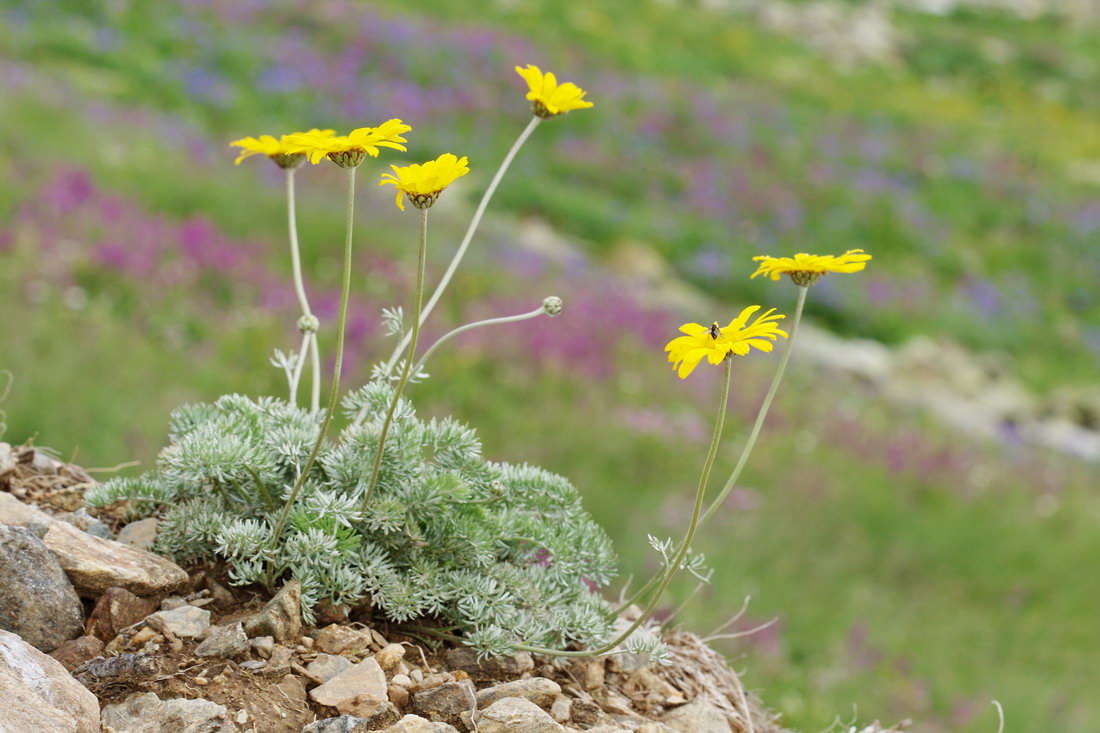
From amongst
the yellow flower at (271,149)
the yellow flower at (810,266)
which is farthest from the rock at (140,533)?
the yellow flower at (810,266)

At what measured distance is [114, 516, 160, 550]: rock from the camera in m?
2.27

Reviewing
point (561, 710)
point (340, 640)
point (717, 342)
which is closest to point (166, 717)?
point (340, 640)

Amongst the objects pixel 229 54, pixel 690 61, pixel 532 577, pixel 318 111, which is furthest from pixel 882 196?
pixel 532 577

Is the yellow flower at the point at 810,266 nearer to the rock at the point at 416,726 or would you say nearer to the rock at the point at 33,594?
the rock at the point at 416,726

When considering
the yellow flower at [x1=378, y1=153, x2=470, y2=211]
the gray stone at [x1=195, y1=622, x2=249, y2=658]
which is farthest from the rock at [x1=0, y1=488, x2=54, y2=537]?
the yellow flower at [x1=378, y1=153, x2=470, y2=211]

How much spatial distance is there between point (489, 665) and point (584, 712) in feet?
0.72

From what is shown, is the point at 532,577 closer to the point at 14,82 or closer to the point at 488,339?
the point at 488,339

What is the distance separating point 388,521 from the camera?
2113 millimetres

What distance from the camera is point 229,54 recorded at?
11.9m

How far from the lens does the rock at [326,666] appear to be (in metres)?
2.00

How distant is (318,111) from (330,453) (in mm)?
9818

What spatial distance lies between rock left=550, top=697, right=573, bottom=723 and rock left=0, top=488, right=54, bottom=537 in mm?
1061

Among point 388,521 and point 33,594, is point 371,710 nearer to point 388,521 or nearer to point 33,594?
point 388,521

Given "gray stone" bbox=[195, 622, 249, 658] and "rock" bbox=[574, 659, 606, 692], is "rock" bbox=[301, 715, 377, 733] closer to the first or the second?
"gray stone" bbox=[195, 622, 249, 658]
